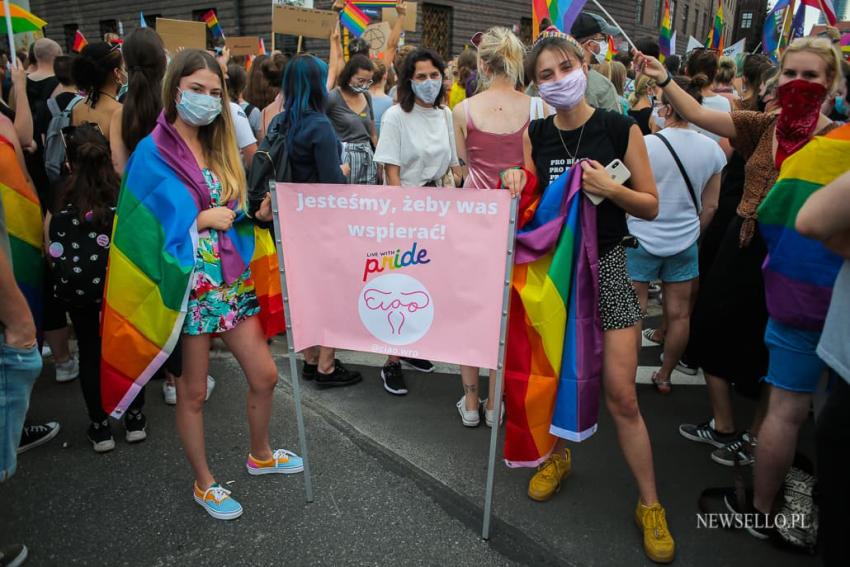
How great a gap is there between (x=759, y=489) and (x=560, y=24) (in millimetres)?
3415

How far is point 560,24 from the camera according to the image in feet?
14.5

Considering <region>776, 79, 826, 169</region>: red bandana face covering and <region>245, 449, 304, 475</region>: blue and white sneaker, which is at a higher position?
<region>776, 79, 826, 169</region>: red bandana face covering

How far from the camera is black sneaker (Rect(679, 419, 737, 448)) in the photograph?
328cm

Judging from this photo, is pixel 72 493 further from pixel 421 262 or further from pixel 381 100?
pixel 381 100

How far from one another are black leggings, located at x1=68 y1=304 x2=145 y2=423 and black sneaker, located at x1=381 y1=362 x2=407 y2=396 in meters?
1.54

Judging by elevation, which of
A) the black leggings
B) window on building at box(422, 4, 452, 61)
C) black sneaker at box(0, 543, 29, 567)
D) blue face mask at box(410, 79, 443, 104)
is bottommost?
black sneaker at box(0, 543, 29, 567)

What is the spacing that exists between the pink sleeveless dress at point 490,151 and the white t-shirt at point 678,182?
2.77 ft

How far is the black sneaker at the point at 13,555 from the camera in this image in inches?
93.5

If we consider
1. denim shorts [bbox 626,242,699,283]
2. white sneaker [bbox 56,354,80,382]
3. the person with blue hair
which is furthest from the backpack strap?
white sneaker [bbox 56,354,80,382]

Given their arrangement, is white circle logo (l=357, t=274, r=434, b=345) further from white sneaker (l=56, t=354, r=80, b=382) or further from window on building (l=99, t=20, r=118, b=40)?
window on building (l=99, t=20, r=118, b=40)

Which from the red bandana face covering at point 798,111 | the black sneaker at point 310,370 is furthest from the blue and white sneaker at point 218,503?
the red bandana face covering at point 798,111

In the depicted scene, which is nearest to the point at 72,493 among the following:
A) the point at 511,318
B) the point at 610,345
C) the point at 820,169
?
the point at 511,318

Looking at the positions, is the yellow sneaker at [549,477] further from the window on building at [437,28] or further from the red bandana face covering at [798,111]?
the window on building at [437,28]

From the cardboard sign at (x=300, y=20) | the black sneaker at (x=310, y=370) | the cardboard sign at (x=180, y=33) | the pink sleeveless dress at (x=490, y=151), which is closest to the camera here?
the pink sleeveless dress at (x=490, y=151)
